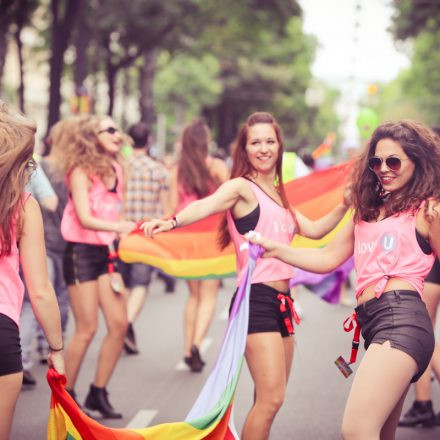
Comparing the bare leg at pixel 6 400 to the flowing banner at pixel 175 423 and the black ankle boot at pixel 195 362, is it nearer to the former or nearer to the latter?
the flowing banner at pixel 175 423

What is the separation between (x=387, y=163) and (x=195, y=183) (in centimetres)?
481

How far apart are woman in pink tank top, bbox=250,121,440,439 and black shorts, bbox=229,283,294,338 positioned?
0.42m

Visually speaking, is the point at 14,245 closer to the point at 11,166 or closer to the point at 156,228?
the point at 11,166

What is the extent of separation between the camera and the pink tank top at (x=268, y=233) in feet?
18.2

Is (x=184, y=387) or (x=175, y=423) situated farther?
(x=184, y=387)

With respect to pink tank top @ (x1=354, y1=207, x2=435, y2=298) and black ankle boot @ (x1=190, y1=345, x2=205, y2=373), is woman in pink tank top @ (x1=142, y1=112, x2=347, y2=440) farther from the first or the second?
black ankle boot @ (x1=190, y1=345, x2=205, y2=373)

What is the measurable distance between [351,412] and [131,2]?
25.8 meters

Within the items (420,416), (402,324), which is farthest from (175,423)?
(420,416)

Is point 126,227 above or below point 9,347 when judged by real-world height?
above

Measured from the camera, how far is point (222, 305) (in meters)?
13.9

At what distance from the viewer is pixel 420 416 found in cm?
721

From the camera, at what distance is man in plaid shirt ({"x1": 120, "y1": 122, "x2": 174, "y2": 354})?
32.4 ft

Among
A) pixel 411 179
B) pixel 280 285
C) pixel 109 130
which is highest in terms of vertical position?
pixel 109 130

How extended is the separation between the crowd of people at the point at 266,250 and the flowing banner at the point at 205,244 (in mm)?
319
